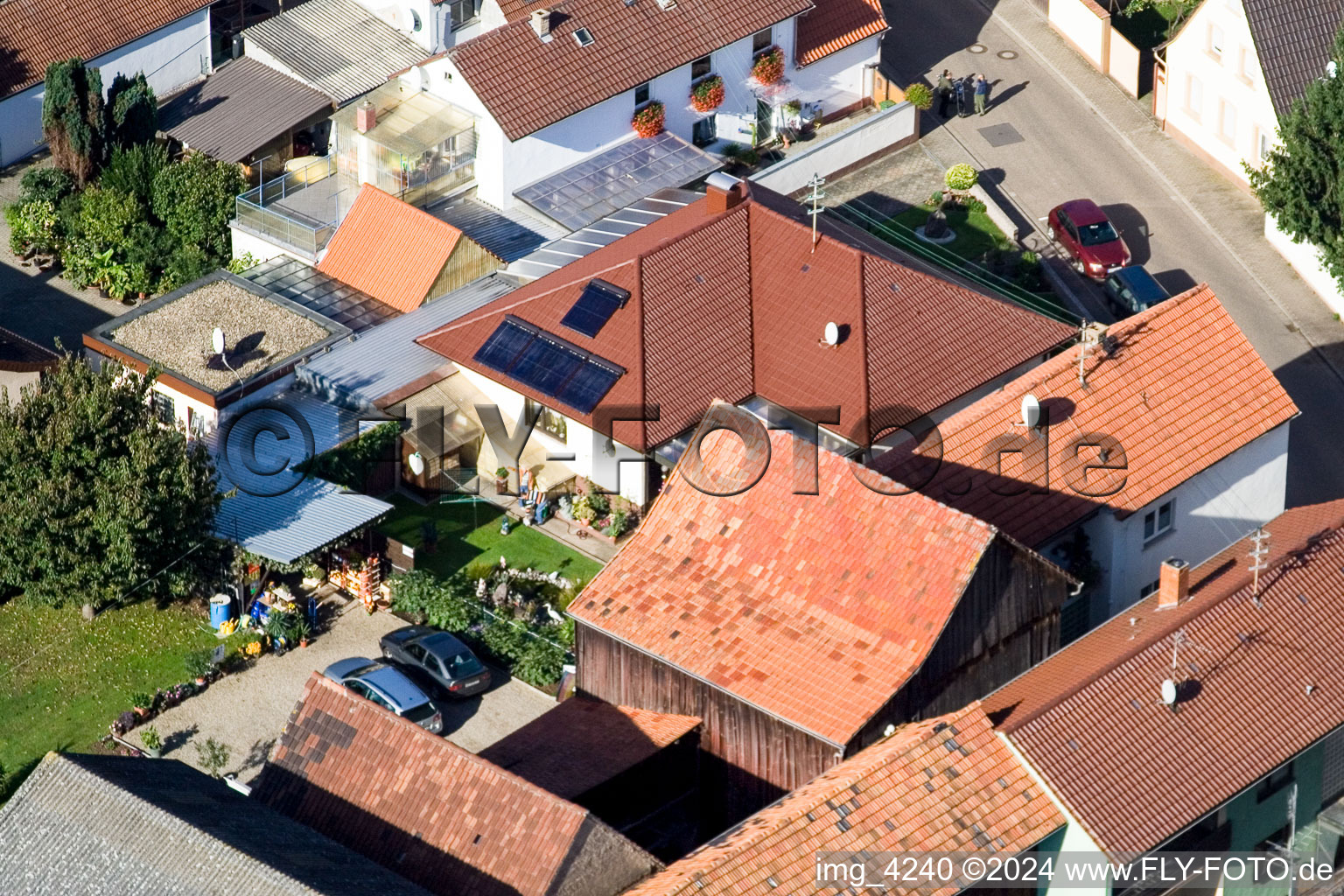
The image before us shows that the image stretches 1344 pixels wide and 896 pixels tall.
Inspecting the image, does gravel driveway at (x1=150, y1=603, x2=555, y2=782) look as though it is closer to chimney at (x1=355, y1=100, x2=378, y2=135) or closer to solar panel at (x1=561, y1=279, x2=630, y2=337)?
solar panel at (x1=561, y1=279, x2=630, y2=337)

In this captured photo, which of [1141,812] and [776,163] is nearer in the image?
[1141,812]

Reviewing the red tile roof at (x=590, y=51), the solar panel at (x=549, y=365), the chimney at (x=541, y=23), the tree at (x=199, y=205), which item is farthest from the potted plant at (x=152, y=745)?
the chimney at (x=541, y=23)

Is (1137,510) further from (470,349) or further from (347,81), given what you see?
(347,81)

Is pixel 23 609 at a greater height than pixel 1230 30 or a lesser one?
lesser

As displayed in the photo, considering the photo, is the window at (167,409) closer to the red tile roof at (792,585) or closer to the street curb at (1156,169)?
the red tile roof at (792,585)

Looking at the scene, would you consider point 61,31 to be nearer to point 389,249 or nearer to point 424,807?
point 389,249

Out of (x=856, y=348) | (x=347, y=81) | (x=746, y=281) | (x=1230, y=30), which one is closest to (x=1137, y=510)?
(x=856, y=348)

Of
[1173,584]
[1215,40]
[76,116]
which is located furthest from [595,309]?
[1215,40]

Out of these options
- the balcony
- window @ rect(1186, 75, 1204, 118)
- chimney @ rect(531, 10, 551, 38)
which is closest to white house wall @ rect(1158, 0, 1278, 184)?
window @ rect(1186, 75, 1204, 118)
